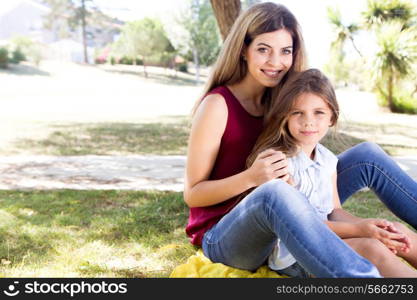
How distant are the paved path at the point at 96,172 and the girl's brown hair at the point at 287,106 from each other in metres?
2.32

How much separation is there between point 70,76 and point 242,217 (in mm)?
26682

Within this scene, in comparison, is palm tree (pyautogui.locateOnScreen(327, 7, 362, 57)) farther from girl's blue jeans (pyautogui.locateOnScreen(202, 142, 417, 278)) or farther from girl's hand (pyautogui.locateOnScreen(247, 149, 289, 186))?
girl's hand (pyautogui.locateOnScreen(247, 149, 289, 186))

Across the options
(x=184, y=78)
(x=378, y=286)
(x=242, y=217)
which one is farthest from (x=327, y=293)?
(x=184, y=78)

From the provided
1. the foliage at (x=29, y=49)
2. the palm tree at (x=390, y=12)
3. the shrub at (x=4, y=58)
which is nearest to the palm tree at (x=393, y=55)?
the palm tree at (x=390, y=12)

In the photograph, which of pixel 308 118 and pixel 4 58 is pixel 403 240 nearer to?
pixel 308 118

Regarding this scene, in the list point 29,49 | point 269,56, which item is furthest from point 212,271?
point 29,49

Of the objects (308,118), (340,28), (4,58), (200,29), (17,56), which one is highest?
(308,118)

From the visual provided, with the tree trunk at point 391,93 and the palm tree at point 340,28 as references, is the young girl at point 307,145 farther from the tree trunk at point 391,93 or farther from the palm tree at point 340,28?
the palm tree at point 340,28

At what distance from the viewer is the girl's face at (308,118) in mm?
2258

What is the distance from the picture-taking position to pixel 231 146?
7.67 ft

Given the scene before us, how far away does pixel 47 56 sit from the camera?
3522 cm

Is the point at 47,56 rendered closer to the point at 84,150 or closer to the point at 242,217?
the point at 84,150

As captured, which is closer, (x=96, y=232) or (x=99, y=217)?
(x=96, y=232)

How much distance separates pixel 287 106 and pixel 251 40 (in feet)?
1.22
